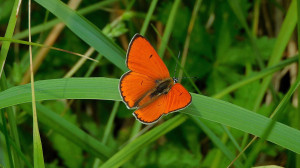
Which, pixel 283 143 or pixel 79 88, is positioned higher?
pixel 79 88

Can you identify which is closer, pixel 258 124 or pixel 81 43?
pixel 258 124

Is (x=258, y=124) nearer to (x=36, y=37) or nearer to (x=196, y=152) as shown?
(x=196, y=152)

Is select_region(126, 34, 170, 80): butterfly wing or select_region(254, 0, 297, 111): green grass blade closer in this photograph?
select_region(126, 34, 170, 80): butterfly wing

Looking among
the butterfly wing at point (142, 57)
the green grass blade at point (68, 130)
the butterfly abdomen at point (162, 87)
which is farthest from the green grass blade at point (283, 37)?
the green grass blade at point (68, 130)

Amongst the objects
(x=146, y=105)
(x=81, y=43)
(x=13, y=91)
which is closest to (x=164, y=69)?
(x=146, y=105)

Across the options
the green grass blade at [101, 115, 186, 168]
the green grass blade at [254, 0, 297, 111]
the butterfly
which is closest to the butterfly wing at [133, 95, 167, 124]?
the butterfly

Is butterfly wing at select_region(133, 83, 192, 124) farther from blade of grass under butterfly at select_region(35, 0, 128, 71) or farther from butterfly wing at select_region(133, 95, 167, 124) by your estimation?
blade of grass under butterfly at select_region(35, 0, 128, 71)

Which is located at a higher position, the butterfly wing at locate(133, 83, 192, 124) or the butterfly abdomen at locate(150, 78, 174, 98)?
the butterfly abdomen at locate(150, 78, 174, 98)
